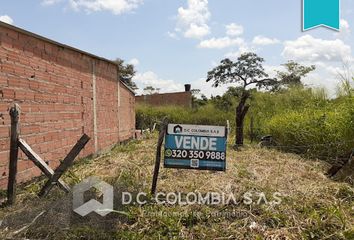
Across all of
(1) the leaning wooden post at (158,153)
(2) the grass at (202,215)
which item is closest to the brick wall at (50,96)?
(2) the grass at (202,215)

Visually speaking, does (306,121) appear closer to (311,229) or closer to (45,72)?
(311,229)

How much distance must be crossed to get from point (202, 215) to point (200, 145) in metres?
1.00

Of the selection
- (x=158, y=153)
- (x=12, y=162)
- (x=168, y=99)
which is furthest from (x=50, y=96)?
(x=168, y=99)

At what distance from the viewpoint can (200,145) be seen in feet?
14.6

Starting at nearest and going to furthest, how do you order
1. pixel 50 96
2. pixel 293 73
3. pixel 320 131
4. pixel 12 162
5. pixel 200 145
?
pixel 12 162, pixel 200 145, pixel 50 96, pixel 320 131, pixel 293 73

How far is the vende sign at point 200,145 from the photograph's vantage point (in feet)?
14.5

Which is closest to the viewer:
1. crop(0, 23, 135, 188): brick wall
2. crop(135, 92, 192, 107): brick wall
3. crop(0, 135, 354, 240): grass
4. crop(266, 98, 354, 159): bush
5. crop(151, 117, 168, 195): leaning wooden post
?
crop(0, 135, 354, 240): grass

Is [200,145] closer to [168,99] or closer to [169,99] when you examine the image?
[169,99]

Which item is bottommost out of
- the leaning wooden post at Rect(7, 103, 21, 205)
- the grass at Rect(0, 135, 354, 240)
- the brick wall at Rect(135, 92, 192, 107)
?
the grass at Rect(0, 135, 354, 240)

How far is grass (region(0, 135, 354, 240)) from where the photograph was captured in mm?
3420

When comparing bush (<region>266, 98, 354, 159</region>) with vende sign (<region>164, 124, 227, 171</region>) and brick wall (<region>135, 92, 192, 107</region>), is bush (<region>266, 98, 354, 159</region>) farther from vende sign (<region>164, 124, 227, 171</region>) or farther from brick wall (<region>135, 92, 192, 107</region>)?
brick wall (<region>135, 92, 192, 107</region>)

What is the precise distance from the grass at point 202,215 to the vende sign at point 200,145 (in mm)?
392

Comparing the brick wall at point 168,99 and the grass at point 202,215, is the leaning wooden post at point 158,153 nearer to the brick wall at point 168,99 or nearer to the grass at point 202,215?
the grass at point 202,215

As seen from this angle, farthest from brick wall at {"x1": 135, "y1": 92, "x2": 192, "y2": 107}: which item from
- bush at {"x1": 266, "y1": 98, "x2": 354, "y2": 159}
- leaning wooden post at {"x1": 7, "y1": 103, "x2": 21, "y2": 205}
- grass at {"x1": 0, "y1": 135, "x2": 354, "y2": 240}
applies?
leaning wooden post at {"x1": 7, "y1": 103, "x2": 21, "y2": 205}
